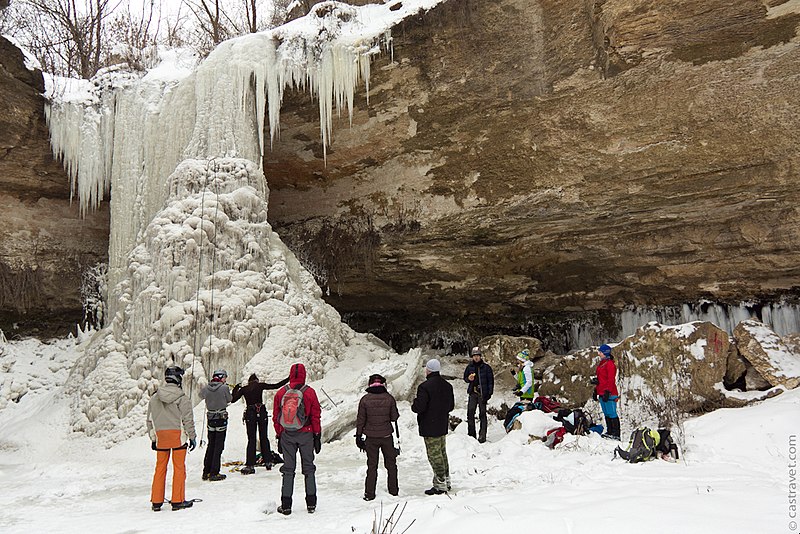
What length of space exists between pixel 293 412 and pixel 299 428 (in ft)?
0.49

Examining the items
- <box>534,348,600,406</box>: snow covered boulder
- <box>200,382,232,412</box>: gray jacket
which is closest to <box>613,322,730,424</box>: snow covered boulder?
<box>534,348,600,406</box>: snow covered boulder

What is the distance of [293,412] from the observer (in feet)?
15.6

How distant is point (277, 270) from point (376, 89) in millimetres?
4068

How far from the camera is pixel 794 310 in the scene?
10.8 meters

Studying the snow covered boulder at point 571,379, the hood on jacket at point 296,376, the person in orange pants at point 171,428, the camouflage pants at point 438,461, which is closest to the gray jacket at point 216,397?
the person in orange pants at point 171,428

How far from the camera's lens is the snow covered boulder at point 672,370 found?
841cm

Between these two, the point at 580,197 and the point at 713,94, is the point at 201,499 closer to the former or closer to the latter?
the point at 580,197

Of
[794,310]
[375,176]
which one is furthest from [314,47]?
[794,310]

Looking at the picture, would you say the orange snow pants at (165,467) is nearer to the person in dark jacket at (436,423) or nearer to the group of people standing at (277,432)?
the group of people standing at (277,432)

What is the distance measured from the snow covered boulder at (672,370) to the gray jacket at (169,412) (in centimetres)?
641

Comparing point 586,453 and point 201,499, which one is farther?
point 586,453

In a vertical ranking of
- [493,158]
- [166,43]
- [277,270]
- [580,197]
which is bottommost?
[277,270]

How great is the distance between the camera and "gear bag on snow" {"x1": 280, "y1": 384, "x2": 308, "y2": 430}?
4.77 m

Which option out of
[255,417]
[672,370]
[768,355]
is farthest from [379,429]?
[768,355]
